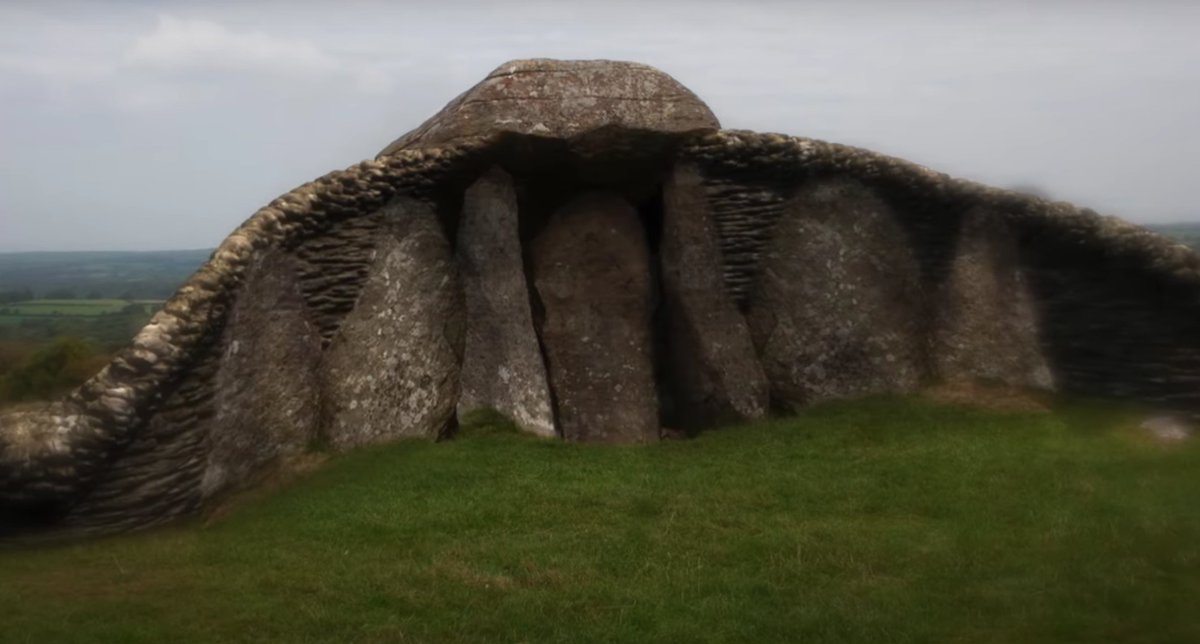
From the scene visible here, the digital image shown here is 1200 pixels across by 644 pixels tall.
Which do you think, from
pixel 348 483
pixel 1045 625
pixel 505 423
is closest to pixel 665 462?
pixel 505 423

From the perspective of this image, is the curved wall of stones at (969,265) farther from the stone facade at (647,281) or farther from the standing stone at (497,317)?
the standing stone at (497,317)

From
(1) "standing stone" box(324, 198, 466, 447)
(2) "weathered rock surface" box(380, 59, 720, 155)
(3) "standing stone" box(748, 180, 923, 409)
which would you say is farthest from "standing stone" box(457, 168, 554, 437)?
(3) "standing stone" box(748, 180, 923, 409)

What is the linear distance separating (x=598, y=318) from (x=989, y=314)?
3781mm

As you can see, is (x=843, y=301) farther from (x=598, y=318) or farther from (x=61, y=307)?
(x=61, y=307)

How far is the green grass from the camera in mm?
6426

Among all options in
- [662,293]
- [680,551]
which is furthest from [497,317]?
[680,551]

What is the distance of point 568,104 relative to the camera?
11.5m

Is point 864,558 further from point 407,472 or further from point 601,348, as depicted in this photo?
point 601,348

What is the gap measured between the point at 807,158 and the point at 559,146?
2.38 metres

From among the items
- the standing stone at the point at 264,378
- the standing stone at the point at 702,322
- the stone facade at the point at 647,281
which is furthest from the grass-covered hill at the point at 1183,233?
the standing stone at the point at 264,378

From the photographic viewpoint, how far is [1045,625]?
6156 millimetres

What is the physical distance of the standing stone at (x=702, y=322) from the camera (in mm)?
11828

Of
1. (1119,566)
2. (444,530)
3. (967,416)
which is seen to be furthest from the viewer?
(967,416)

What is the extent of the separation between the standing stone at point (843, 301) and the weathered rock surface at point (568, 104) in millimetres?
1427
